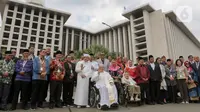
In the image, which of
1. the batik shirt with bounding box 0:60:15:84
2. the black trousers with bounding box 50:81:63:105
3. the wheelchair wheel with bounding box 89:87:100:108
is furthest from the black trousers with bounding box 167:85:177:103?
the batik shirt with bounding box 0:60:15:84

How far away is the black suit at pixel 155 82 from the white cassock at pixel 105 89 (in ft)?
6.47

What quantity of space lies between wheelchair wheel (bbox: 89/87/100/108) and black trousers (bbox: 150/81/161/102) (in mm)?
2471

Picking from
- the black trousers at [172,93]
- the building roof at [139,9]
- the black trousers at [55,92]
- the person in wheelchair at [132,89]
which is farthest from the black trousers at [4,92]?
the building roof at [139,9]

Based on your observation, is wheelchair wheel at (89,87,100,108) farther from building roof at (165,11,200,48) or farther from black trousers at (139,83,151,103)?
building roof at (165,11,200,48)

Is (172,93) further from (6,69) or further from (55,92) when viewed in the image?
(6,69)

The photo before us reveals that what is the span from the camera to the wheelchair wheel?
5.26 metres

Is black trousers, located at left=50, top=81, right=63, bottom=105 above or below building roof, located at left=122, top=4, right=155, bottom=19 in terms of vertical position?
below

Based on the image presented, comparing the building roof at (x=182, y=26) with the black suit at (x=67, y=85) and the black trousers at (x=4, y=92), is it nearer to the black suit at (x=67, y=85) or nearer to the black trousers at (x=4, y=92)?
the black suit at (x=67, y=85)

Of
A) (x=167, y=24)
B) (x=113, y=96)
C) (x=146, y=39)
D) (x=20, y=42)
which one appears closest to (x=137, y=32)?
(x=146, y=39)

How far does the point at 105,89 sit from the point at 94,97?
0.50m

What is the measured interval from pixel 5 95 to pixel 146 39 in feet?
128

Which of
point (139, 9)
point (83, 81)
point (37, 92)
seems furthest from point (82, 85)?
point (139, 9)

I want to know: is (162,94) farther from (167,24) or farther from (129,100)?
(167,24)

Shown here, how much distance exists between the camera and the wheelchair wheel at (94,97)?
17.3ft
